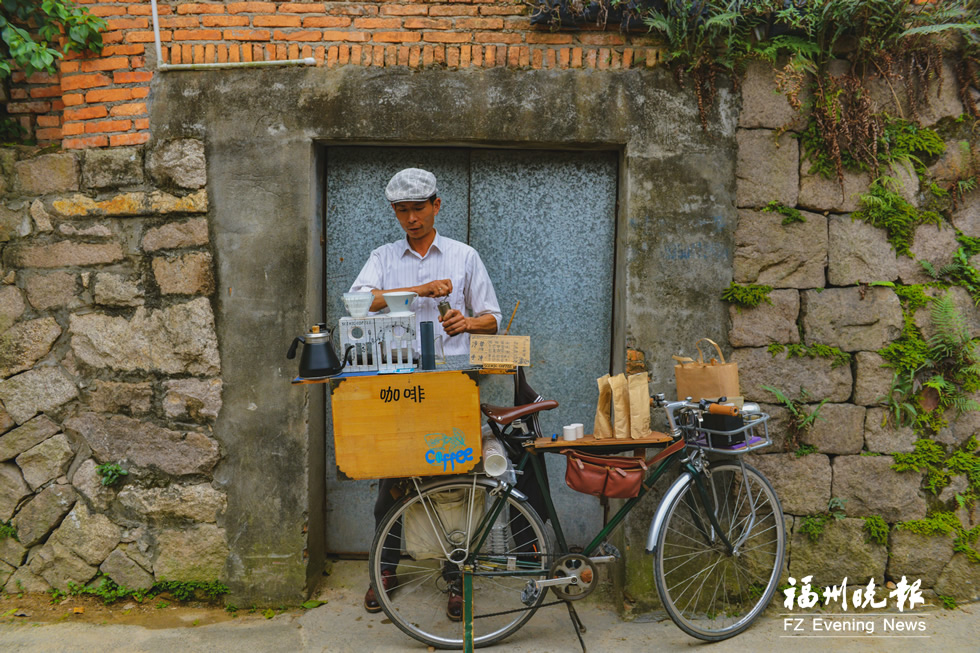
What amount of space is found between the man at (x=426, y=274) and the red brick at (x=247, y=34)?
1202 mm

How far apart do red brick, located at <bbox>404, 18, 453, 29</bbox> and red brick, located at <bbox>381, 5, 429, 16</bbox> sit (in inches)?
1.6

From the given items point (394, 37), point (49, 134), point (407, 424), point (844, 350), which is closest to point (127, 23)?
point (49, 134)

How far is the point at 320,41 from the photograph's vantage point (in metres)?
3.81

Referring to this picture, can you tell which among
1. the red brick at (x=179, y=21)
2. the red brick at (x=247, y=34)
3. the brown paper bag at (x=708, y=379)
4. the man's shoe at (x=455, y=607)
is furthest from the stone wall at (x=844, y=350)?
the red brick at (x=179, y=21)

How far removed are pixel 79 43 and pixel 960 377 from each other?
5389mm

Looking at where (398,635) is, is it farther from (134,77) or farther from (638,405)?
(134,77)

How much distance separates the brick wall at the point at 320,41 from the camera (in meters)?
3.78

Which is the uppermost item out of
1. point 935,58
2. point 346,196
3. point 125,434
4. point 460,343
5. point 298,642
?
point 935,58

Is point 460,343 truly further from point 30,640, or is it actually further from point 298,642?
point 30,640

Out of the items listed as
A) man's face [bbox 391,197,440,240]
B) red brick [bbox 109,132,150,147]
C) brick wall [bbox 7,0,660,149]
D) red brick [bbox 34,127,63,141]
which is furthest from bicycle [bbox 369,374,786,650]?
red brick [bbox 34,127,63,141]

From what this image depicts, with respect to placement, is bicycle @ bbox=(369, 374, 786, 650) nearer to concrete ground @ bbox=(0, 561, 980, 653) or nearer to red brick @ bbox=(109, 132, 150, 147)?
concrete ground @ bbox=(0, 561, 980, 653)

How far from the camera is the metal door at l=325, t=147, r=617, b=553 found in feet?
13.5

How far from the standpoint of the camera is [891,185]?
3.81 m

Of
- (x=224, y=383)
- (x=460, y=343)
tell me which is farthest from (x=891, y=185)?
(x=224, y=383)
